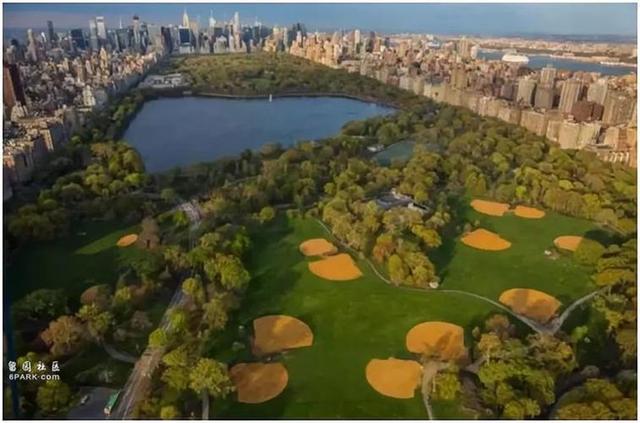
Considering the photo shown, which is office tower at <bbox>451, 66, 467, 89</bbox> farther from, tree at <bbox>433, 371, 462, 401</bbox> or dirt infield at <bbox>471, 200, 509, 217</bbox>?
tree at <bbox>433, 371, 462, 401</bbox>

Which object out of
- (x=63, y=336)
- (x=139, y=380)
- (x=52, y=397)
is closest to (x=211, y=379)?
(x=139, y=380)

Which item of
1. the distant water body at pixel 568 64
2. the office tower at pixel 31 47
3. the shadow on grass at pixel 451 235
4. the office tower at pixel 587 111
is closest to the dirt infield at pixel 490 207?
the shadow on grass at pixel 451 235

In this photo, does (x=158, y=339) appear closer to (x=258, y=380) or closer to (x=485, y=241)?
(x=258, y=380)

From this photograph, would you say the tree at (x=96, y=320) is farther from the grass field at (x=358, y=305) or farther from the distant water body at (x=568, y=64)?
the distant water body at (x=568, y=64)

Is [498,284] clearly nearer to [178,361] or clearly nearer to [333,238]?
[333,238]

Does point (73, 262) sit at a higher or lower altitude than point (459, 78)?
lower

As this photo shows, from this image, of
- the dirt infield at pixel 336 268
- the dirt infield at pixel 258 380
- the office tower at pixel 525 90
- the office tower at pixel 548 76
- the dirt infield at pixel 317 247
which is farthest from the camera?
the office tower at pixel 525 90
